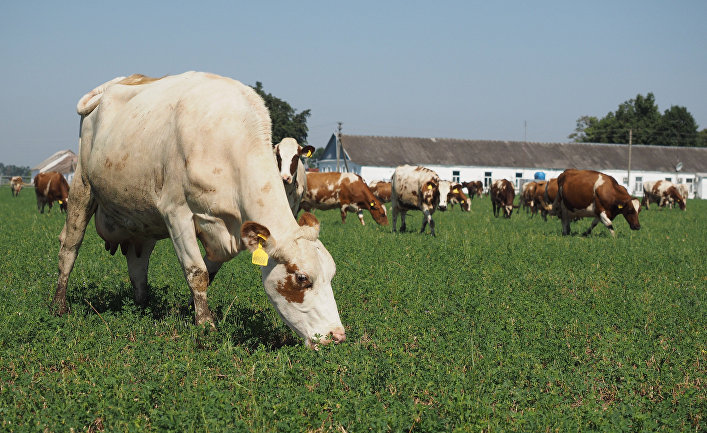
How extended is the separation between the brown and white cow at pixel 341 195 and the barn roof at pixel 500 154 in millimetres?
44201

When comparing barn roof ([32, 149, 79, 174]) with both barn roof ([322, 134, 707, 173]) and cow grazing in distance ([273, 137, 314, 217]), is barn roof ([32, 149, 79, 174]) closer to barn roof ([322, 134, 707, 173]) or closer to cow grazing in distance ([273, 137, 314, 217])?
barn roof ([322, 134, 707, 173])

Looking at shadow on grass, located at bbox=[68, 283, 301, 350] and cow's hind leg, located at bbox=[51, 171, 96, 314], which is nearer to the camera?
shadow on grass, located at bbox=[68, 283, 301, 350]

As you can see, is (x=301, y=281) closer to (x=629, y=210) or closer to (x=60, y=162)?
(x=629, y=210)

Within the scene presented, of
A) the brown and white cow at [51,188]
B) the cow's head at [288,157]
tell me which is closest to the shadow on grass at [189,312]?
the cow's head at [288,157]

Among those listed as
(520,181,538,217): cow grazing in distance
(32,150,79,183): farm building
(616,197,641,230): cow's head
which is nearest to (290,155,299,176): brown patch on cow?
(616,197,641,230): cow's head

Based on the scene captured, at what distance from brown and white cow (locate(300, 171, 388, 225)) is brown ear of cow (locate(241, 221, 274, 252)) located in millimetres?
15394

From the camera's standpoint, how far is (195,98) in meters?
6.05

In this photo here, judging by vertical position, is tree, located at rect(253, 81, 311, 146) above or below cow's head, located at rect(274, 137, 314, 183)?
above

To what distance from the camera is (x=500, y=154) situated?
236 ft

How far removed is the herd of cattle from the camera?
518 cm

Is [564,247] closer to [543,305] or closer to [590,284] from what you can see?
[590,284]

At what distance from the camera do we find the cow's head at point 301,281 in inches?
201

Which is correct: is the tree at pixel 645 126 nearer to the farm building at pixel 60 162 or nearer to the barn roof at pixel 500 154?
the barn roof at pixel 500 154

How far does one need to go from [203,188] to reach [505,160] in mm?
68119
